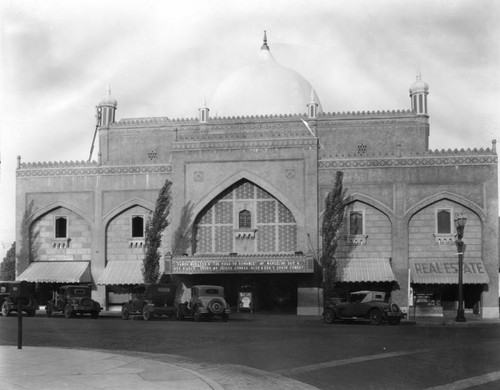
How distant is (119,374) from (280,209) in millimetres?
24079

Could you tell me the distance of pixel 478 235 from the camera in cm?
3297

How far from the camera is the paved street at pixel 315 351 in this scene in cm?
1162

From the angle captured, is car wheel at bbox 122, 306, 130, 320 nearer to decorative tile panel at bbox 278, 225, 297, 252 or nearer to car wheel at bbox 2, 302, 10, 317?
car wheel at bbox 2, 302, 10, 317

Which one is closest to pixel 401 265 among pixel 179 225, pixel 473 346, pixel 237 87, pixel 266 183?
pixel 266 183

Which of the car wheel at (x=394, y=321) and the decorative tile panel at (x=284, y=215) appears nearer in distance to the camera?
the car wheel at (x=394, y=321)

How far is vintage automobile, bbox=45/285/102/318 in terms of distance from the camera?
30.2m

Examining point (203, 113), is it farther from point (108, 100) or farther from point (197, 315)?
point (197, 315)

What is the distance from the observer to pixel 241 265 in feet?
109

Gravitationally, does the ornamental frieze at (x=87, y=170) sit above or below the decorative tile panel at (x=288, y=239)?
above

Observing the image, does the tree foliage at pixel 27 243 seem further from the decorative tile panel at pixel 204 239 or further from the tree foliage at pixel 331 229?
the tree foliage at pixel 331 229

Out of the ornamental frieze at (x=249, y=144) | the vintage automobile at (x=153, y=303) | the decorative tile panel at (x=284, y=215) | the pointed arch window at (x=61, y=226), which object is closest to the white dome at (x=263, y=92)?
the ornamental frieze at (x=249, y=144)

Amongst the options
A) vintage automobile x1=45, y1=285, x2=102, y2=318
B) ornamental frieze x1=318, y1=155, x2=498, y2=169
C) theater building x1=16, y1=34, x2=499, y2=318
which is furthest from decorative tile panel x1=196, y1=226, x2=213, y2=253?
ornamental frieze x1=318, y1=155, x2=498, y2=169

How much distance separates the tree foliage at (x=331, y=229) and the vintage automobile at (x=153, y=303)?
7.08 meters

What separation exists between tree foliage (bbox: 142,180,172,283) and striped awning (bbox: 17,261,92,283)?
3244 millimetres
